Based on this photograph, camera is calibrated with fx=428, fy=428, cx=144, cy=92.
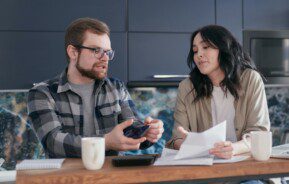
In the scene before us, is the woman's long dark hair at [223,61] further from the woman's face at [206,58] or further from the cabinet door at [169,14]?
the cabinet door at [169,14]

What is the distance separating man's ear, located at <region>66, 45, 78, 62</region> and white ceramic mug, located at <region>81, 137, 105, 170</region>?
0.69 meters

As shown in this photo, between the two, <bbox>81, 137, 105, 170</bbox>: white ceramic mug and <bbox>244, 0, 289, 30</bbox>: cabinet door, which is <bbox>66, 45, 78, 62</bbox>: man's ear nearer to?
<bbox>81, 137, 105, 170</bbox>: white ceramic mug

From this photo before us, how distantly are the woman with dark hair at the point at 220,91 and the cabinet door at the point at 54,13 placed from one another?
0.87 meters

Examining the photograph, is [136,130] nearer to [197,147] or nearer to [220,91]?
[197,147]

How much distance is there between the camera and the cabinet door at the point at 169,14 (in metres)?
2.81

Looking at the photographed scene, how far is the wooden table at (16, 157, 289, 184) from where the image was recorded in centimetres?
113

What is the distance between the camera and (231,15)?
299 cm

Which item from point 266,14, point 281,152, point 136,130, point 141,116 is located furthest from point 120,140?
point 266,14

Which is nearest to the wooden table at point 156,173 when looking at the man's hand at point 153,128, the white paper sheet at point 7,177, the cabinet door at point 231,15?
the man's hand at point 153,128

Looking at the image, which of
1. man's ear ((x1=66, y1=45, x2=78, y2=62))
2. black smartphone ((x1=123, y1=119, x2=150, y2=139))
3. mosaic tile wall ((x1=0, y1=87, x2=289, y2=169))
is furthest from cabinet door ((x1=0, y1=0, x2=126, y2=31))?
black smartphone ((x1=123, y1=119, x2=150, y2=139))

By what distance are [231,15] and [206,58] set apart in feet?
3.69

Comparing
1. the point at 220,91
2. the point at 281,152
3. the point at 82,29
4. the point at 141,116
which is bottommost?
the point at 141,116

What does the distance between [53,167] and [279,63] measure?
7.35 feet

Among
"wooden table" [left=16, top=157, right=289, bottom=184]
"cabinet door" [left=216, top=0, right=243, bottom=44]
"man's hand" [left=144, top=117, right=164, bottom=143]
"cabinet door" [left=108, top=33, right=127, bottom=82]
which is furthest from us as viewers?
"cabinet door" [left=216, top=0, right=243, bottom=44]
